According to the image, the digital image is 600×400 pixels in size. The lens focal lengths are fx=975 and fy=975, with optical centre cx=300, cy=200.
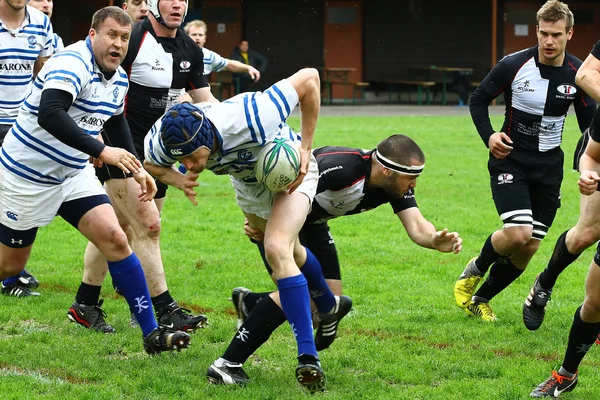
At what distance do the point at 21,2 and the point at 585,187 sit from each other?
4727mm

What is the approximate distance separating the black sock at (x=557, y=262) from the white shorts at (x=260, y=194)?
202cm

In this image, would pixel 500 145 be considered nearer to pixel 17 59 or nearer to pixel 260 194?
pixel 260 194

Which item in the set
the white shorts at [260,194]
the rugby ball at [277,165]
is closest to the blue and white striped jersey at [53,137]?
the white shorts at [260,194]

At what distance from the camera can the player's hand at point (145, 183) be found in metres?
5.37

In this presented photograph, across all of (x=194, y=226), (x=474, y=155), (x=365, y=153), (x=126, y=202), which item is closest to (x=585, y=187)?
(x=365, y=153)

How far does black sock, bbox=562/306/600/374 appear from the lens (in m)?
5.03

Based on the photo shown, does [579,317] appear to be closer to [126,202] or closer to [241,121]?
[241,121]

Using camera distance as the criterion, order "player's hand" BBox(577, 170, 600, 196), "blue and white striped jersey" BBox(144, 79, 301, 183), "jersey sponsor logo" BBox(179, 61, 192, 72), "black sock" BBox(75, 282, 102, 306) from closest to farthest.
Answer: "player's hand" BBox(577, 170, 600, 196) < "blue and white striped jersey" BBox(144, 79, 301, 183) < "black sock" BBox(75, 282, 102, 306) < "jersey sponsor logo" BBox(179, 61, 192, 72)

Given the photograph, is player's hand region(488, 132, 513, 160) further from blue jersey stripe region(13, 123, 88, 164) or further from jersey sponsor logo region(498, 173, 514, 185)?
blue jersey stripe region(13, 123, 88, 164)

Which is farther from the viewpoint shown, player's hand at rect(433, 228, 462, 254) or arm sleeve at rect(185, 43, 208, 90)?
arm sleeve at rect(185, 43, 208, 90)

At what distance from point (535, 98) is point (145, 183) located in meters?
3.06

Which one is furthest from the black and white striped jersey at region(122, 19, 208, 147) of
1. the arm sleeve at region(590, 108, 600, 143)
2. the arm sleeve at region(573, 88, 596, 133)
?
the arm sleeve at region(590, 108, 600, 143)

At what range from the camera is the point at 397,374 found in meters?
5.49

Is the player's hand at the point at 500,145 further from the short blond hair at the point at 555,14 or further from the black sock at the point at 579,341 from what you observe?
the black sock at the point at 579,341
